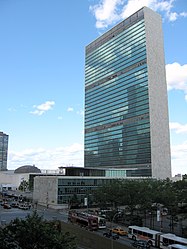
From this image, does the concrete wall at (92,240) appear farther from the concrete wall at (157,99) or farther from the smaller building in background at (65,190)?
the concrete wall at (157,99)

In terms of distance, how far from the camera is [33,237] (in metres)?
26.8

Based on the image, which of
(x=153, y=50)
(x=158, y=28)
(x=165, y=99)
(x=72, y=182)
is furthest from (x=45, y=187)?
(x=158, y=28)

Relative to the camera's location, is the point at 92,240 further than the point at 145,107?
No

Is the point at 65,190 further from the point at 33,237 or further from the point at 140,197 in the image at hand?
the point at 33,237

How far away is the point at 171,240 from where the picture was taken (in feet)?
→ 168

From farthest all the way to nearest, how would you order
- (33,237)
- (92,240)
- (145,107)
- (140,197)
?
(145,107)
(140,197)
(92,240)
(33,237)

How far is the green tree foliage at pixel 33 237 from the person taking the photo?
86.1 feet

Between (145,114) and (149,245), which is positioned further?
(145,114)

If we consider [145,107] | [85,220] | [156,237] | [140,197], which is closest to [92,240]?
[156,237]

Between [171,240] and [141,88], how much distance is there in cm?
14104

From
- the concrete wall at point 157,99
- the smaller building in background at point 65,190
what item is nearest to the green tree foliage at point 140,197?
the smaller building in background at point 65,190

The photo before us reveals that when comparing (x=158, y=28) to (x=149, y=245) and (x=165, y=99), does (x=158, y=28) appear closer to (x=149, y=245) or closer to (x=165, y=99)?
(x=165, y=99)

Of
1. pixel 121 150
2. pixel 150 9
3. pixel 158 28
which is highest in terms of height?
pixel 150 9

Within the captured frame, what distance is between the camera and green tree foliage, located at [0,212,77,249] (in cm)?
2625
